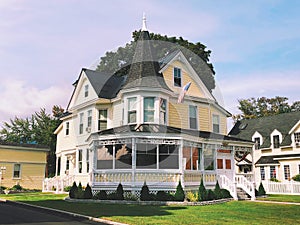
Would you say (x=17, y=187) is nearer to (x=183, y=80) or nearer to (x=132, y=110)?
(x=132, y=110)

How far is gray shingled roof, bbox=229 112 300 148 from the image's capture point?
111 feet

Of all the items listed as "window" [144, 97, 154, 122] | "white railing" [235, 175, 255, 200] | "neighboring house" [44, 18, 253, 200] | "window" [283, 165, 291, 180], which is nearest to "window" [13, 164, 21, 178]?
"neighboring house" [44, 18, 253, 200]

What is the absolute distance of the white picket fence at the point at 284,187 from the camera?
25.0 m

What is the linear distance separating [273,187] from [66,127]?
61.9 feet

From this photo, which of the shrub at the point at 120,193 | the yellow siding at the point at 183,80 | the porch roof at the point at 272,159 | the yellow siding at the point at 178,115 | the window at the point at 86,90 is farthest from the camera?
the porch roof at the point at 272,159

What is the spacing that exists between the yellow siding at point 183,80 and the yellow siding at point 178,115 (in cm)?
108

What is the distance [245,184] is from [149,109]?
7.67 meters

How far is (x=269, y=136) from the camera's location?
116 feet

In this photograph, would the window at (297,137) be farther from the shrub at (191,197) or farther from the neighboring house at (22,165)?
the neighboring house at (22,165)

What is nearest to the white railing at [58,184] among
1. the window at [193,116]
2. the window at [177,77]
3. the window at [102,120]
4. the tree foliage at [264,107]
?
the window at [102,120]

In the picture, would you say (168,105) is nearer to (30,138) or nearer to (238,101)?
(238,101)

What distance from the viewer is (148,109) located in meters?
20.7

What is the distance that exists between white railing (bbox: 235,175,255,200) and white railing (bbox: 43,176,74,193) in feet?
43.6

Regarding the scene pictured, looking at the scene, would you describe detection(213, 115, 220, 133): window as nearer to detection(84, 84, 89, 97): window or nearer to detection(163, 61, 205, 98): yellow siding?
detection(163, 61, 205, 98): yellow siding
